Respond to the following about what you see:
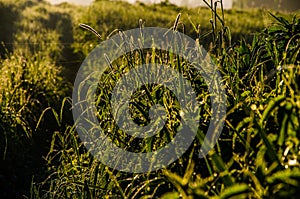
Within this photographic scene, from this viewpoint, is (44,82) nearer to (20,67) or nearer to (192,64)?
(20,67)

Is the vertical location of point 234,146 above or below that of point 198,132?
below

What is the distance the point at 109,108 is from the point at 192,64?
0.44m

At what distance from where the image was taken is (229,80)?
6.40 ft

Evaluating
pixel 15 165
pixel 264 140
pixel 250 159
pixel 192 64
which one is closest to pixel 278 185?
pixel 264 140

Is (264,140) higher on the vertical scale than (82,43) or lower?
higher

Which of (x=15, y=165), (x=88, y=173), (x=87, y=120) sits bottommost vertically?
(x=15, y=165)

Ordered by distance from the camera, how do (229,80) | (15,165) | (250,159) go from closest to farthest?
(250,159)
(229,80)
(15,165)

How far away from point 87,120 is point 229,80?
72 cm

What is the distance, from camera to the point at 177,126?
183 centimetres

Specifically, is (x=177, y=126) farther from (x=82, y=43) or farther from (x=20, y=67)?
(x=82, y=43)

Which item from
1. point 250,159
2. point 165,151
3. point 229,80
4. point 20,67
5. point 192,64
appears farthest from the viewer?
point 20,67

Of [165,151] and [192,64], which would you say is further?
[192,64]

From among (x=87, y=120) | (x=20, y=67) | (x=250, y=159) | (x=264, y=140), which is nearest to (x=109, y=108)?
(x=87, y=120)

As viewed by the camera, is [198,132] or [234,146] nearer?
[198,132]
